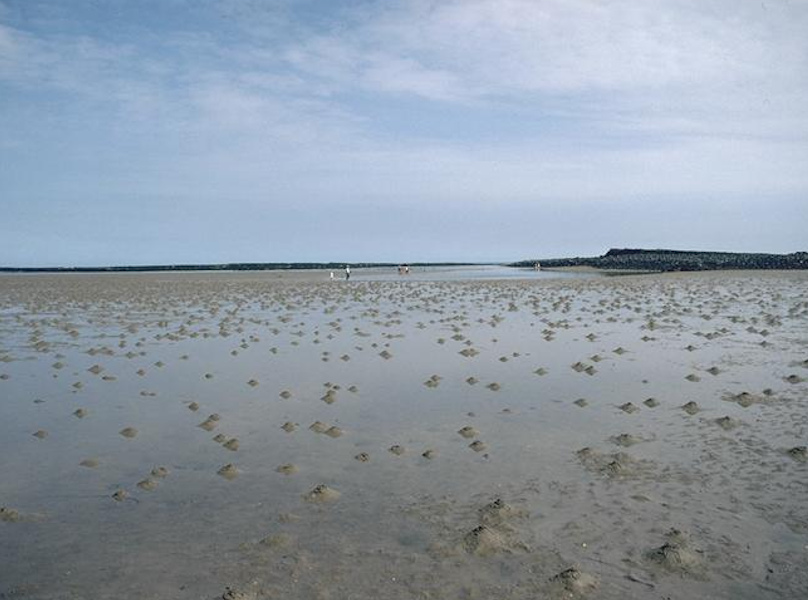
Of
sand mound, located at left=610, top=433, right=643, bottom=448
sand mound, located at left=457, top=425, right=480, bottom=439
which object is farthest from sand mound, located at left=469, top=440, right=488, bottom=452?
sand mound, located at left=610, top=433, right=643, bottom=448

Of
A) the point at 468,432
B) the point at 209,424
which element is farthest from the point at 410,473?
the point at 209,424

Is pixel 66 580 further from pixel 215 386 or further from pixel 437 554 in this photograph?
pixel 215 386

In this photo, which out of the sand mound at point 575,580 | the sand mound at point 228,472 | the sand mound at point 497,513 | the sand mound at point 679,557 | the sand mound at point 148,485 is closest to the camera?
the sand mound at point 575,580

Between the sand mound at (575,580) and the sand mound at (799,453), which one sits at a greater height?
the sand mound at (799,453)

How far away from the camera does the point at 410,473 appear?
7992mm

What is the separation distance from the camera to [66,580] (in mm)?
5410

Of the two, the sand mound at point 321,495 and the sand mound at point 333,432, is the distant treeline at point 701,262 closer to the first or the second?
the sand mound at point 333,432

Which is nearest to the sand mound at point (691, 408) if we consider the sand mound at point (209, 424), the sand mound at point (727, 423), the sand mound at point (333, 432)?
the sand mound at point (727, 423)

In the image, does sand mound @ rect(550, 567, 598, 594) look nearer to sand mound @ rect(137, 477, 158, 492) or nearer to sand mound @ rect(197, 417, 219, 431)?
sand mound @ rect(137, 477, 158, 492)

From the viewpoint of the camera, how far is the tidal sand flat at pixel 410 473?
5.44 meters

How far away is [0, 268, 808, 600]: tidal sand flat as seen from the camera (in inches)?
214

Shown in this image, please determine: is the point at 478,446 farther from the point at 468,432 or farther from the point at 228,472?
the point at 228,472

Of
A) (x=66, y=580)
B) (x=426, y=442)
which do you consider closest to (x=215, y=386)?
(x=426, y=442)

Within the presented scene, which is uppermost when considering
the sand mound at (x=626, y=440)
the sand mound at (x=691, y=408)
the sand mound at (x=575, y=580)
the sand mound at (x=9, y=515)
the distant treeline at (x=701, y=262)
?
the distant treeline at (x=701, y=262)
